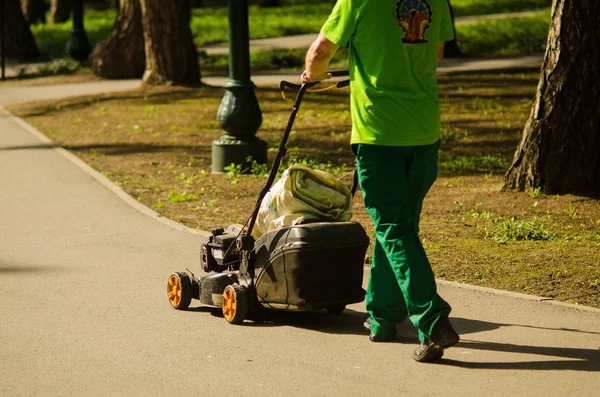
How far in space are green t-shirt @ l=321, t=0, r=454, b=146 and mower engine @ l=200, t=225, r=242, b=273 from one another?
131cm

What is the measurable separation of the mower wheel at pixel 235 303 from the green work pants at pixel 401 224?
85 cm

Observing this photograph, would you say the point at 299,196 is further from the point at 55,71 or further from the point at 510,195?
the point at 55,71

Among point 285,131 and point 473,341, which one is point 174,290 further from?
point 473,341

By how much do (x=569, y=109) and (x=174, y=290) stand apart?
16.4 ft

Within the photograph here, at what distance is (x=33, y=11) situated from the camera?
47.8 meters

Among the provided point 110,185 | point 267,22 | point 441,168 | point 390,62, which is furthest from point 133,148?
point 267,22

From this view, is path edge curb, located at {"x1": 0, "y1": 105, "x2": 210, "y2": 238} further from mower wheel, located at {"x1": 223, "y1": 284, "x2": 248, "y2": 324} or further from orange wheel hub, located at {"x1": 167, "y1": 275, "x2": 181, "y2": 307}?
mower wheel, located at {"x1": 223, "y1": 284, "x2": 248, "y2": 324}

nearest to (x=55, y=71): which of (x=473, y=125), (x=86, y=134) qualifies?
(x=86, y=134)

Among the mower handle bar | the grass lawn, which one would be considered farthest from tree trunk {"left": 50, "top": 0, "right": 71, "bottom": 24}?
the mower handle bar

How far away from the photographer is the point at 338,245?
613 cm

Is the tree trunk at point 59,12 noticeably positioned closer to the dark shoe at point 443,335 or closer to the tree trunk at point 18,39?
the tree trunk at point 18,39

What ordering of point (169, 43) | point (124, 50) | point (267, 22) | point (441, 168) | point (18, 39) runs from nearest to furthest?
point (441, 168)
point (169, 43)
point (124, 50)
point (18, 39)
point (267, 22)

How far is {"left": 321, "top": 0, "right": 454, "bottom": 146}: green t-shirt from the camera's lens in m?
5.60

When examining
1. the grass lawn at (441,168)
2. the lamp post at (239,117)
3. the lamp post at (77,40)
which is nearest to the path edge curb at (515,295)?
the grass lawn at (441,168)
